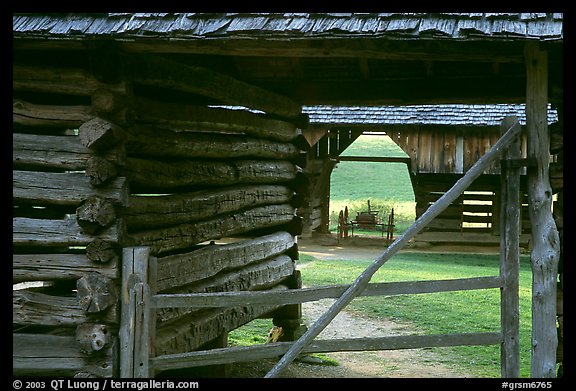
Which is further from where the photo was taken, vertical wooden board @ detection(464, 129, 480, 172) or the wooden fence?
vertical wooden board @ detection(464, 129, 480, 172)

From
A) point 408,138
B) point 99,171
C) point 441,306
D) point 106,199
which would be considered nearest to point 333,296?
point 106,199

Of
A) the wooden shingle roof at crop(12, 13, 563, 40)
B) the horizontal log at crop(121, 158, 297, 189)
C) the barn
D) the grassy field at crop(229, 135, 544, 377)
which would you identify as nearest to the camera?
the wooden shingle roof at crop(12, 13, 563, 40)

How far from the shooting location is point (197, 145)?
733 cm

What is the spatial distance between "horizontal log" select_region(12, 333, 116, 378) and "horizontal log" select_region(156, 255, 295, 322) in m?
0.72

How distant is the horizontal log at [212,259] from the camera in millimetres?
6578

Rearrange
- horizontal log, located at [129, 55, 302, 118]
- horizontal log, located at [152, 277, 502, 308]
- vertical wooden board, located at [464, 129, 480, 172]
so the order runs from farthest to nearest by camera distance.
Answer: vertical wooden board, located at [464, 129, 480, 172], horizontal log, located at [129, 55, 302, 118], horizontal log, located at [152, 277, 502, 308]

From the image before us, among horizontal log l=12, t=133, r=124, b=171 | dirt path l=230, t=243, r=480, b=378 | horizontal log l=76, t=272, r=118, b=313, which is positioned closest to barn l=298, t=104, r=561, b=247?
dirt path l=230, t=243, r=480, b=378

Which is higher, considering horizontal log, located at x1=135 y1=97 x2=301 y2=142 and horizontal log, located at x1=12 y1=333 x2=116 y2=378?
horizontal log, located at x1=135 y1=97 x2=301 y2=142

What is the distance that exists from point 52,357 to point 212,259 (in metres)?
1.99

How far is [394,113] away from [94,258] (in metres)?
13.5

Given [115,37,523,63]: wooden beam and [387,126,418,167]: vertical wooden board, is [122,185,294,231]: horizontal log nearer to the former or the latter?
[115,37,523,63]: wooden beam

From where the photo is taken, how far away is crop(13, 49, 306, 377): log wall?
19.2 ft

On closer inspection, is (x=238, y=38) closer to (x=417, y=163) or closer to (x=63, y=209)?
(x=63, y=209)

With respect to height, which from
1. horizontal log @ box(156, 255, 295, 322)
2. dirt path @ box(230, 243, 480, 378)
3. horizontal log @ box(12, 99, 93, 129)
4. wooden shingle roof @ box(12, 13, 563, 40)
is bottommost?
dirt path @ box(230, 243, 480, 378)
